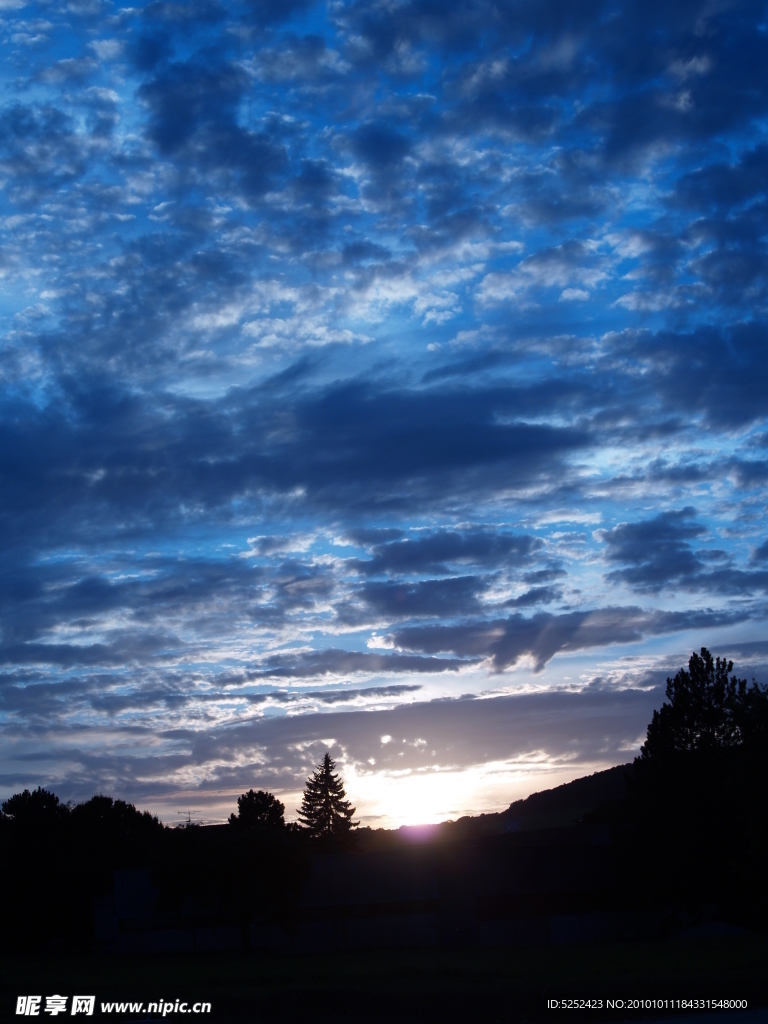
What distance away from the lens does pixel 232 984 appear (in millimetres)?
37156

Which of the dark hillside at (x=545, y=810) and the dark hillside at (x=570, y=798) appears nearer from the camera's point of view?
the dark hillside at (x=545, y=810)

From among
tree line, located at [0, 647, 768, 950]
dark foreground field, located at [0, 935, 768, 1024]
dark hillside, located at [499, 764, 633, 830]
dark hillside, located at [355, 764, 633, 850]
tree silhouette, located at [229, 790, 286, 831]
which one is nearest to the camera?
dark foreground field, located at [0, 935, 768, 1024]

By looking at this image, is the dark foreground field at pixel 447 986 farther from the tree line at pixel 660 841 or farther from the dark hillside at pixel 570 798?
the dark hillside at pixel 570 798

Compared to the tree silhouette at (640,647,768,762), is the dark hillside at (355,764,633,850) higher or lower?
lower

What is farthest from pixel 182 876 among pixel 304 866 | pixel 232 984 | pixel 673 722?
pixel 673 722

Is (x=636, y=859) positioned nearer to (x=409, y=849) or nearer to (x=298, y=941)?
(x=409, y=849)

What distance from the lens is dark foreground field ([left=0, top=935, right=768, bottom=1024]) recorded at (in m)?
28.1

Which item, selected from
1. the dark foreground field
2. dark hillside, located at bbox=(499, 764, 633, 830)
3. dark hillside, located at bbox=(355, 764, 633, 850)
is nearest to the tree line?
the dark foreground field

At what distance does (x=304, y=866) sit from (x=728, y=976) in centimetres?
3595

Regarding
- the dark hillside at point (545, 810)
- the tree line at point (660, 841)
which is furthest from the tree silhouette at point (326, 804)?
the tree line at point (660, 841)

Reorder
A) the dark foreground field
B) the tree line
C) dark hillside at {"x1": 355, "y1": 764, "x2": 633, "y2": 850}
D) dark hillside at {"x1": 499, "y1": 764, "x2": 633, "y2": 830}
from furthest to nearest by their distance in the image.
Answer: dark hillside at {"x1": 499, "y1": 764, "x2": 633, "y2": 830} → dark hillside at {"x1": 355, "y1": 764, "x2": 633, "y2": 850} → the tree line → the dark foreground field

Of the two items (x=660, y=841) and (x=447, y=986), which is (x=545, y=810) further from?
(x=447, y=986)

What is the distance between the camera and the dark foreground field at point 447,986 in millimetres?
28141

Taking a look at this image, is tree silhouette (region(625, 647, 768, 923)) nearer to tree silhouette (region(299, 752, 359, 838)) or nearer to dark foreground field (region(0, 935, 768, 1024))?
dark foreground field (region(0, 935, 768, 1024))
